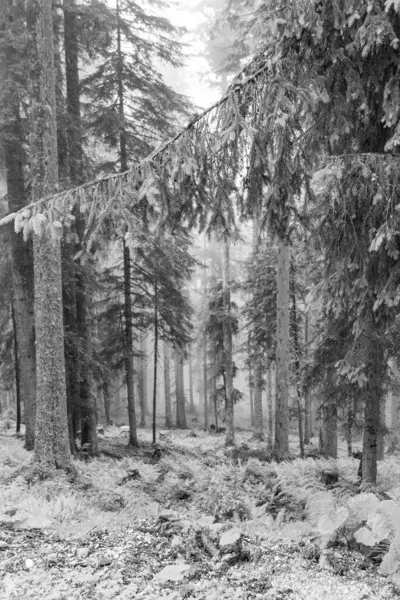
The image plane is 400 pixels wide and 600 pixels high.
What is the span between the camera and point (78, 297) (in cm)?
1155

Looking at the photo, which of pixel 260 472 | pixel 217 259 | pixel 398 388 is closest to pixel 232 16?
pixel 398 388

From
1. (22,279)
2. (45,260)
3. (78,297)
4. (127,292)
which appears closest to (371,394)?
(45,260)

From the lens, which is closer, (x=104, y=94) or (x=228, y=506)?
(x=228, y=506)

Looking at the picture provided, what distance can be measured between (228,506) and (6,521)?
9.46ft

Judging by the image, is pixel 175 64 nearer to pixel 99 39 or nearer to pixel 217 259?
pixel 99 39

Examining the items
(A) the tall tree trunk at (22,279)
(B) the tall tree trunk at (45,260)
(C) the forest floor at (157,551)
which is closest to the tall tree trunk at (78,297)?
(A) the tall tree trunk at (22,279)

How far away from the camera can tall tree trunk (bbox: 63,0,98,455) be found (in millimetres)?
10984

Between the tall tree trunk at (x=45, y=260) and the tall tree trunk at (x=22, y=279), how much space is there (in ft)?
10.5

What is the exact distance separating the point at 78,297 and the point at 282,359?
6.01 metres

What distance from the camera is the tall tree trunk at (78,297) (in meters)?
11.0

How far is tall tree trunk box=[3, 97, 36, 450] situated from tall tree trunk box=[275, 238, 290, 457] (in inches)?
259

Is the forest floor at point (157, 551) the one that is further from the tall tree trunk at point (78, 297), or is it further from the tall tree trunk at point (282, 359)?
the tall tree trunk at point (282, 359)

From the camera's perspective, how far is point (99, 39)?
11.3 meters

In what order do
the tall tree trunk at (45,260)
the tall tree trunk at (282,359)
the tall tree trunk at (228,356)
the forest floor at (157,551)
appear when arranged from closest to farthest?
1. the forest floor at (157,551)
2. the tall tree trunk at (45,260)
3. the tall tree trunk at (282,359)
4. the tall tree trunk at (228,356)
